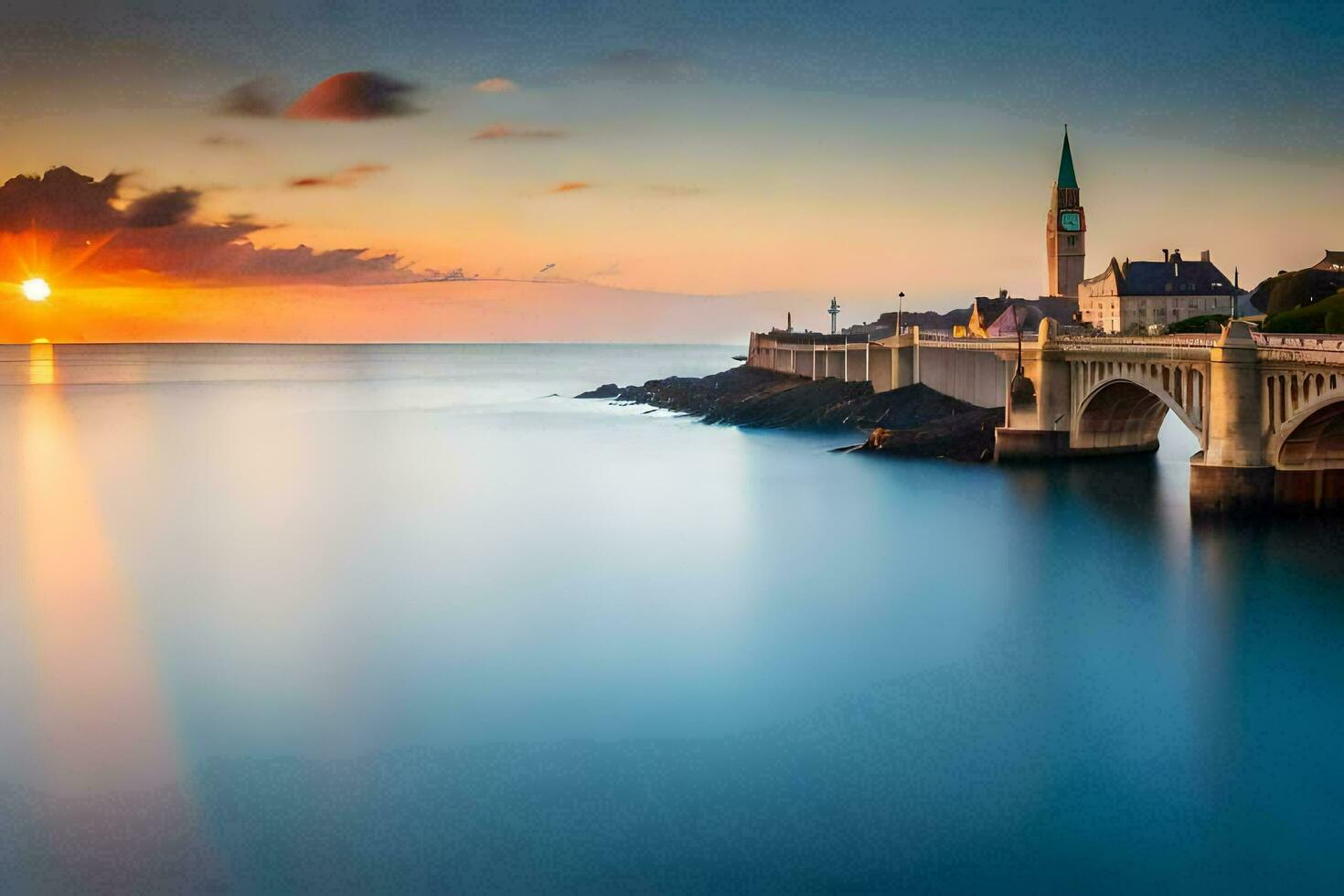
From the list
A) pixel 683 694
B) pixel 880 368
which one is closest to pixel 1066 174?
pixel 880 368

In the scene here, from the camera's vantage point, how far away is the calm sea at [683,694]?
731 inches

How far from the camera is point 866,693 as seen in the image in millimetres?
25859

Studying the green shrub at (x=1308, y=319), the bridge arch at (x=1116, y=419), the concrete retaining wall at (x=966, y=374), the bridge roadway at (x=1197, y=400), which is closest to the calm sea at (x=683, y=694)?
the bridge roadway at (x=1197, y=400)

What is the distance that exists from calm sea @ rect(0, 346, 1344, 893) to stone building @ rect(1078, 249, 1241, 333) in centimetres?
5186

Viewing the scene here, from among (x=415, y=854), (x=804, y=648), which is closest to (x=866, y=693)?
(x=804, y=648)

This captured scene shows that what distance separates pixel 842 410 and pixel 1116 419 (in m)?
27.0

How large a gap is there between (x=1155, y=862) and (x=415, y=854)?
1015cm

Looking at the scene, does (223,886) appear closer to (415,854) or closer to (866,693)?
(415,854)

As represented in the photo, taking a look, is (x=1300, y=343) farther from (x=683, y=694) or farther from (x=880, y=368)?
(x=880, y=368)

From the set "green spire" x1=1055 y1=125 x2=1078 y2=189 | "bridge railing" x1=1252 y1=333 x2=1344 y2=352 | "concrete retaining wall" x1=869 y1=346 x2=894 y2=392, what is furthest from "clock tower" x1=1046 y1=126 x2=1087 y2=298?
"bridge railing" x1=1252 y1=333 x2=1344 y2=352

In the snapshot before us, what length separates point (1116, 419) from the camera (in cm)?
5678

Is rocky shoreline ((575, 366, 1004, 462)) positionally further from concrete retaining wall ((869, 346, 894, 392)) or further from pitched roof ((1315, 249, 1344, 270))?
pitched roof ((1315, 249, 1344, 270))

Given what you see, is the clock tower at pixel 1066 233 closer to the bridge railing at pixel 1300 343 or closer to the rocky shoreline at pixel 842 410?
the rocky shoreline at pixel 842 410

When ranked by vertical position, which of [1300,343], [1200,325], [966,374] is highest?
[1200,325]
